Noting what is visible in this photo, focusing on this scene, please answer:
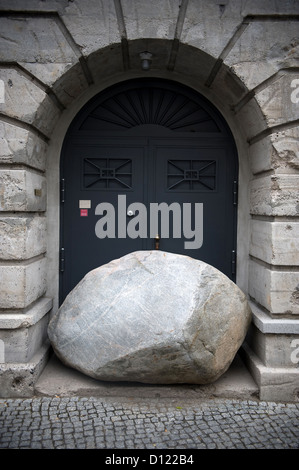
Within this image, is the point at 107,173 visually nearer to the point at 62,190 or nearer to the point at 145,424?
the point at 62,190

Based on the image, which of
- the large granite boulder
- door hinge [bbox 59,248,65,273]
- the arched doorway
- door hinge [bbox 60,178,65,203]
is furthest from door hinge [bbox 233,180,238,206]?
door hinge [bbox 59,248,65,273]

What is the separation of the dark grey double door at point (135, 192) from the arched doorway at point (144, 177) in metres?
0.01

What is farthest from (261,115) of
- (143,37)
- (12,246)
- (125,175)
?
(12,246)

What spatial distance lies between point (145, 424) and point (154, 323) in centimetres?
90

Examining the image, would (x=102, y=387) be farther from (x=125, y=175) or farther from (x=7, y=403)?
(x=125, y=175)

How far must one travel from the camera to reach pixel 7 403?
3799 mm

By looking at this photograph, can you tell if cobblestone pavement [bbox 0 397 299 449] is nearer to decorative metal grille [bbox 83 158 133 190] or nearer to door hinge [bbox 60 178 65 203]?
door hinge [bbox 60 178 65 203]

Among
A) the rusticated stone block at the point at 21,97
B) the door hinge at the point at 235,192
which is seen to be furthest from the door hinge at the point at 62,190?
the door hinge at the point at 235,192

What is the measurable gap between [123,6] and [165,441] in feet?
13.7

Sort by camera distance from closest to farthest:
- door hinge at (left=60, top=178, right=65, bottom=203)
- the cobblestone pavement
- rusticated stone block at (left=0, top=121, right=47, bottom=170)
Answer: the cobblestone pavement, rusticated stone block at (left=0, top=121, right=47, bottom=170), door hinge at (left=60, top=178, right=65, bottom=203)

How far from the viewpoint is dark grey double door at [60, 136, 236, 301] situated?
4.82 m

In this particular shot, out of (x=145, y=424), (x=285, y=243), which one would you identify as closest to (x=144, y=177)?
(x=285, y=243)

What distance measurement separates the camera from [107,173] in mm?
4824

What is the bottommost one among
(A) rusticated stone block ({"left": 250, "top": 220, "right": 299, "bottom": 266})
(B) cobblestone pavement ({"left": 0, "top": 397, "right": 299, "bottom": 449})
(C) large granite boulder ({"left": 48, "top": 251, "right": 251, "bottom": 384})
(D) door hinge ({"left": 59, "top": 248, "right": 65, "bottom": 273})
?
(B) cobblestone pavement ({"left": 0, "top": 397, "right": 299, "bottom": 449})
